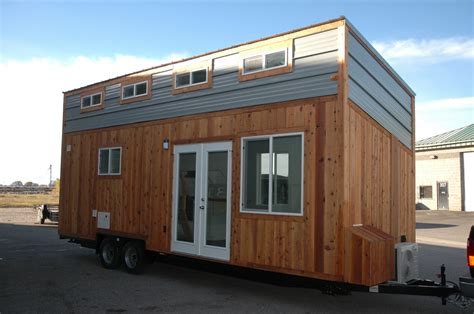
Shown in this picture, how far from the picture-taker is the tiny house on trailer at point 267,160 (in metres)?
6.13

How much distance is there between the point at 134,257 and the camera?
29.9 ft

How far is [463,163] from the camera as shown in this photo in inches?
1201

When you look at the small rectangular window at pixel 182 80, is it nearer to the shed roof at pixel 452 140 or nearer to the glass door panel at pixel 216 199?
the glass door panel at pixel 216 199

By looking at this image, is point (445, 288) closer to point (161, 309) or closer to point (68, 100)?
point (161, 309)

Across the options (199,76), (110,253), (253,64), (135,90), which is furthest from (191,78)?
(110,253)

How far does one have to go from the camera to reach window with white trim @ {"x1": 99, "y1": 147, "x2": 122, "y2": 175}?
9.77m

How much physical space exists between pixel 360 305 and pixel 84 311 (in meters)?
3.94

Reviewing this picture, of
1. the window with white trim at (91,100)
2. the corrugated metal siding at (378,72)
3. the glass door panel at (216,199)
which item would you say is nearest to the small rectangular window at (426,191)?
the corrugated metal siding at (378,72)

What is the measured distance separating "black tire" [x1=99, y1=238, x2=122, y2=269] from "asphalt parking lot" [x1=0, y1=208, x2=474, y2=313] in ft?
0.67

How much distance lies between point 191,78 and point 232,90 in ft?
3.71

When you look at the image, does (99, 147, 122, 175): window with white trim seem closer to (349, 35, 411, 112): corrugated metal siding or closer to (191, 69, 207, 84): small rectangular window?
(191, 69, 207, 84): small rectangular window

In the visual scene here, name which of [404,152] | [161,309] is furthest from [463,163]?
[161,309]

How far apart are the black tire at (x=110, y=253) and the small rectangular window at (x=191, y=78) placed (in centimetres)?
362

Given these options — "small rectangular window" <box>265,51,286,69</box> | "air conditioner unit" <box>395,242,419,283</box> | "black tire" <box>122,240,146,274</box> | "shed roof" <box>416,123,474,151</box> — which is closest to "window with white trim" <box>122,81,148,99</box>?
"black tire" <box>122,240,146,274</box>
